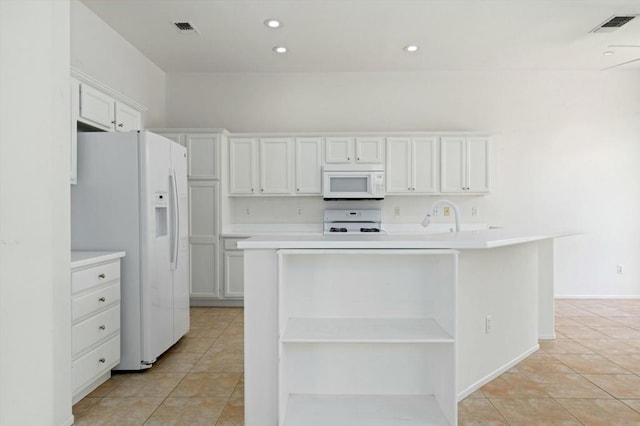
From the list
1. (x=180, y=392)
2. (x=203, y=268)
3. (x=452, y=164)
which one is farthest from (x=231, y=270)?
(x=452, y=164)

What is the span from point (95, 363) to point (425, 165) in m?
4.01

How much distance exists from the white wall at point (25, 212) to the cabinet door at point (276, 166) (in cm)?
432


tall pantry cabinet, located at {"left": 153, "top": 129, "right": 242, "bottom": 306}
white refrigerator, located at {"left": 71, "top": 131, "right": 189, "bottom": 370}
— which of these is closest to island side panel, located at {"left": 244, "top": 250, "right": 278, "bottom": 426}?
white refrigerator, located at {"left": 71, "top": 131, "right": 189, "bottom": 370}

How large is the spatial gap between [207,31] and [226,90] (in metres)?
1.31

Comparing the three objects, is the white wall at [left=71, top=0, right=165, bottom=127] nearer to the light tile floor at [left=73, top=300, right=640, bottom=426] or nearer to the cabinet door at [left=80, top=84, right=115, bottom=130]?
the cabinet door at [left=80, top=84, right=115, bottom=130]

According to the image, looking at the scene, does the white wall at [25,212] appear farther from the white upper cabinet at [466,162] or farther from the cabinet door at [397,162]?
the white upper cabinet at [466,162]

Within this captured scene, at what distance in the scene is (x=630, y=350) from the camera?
3283 millimetres

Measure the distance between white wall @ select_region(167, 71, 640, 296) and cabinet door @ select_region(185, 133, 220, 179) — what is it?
0.62m

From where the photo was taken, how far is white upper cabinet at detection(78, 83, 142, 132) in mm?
2898

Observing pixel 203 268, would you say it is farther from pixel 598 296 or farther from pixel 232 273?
pixel 598 296

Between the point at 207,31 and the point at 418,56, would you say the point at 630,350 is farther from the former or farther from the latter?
the point at 207,31

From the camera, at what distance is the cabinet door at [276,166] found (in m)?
4.98

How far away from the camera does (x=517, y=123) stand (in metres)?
5.30

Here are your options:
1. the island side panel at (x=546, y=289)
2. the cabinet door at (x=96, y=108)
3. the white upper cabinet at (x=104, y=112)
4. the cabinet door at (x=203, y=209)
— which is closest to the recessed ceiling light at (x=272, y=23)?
the white upper cabinet at (x=104, y=112)
